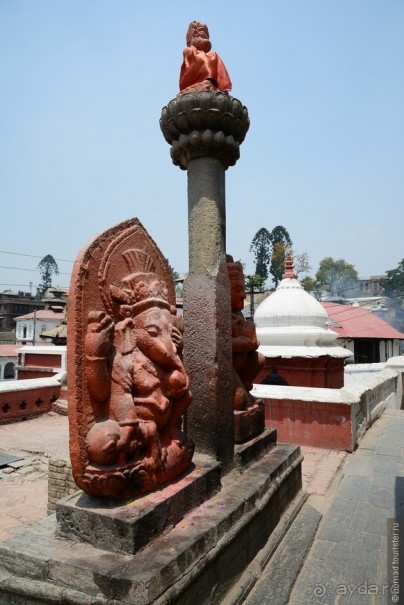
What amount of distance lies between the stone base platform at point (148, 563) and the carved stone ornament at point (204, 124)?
2878mm

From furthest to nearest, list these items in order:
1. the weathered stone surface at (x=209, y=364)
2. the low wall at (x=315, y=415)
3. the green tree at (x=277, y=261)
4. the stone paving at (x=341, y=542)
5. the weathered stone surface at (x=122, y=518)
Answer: the green tree at (x=277, y=261), the low wall at (x=315, y=415), the weathered stone surface at (x=209, y=364), the stone paving at (x=341, y=542), the weathered stone surface at (x=122, y=518)

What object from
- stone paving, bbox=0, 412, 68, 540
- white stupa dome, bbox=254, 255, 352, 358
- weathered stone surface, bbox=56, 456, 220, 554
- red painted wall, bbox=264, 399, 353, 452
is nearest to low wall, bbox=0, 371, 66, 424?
stone paving, bbox=0, 412, 68, 540

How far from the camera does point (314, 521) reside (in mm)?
3723

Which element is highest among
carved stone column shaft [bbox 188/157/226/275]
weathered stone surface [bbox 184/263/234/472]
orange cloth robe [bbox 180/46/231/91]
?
orange cloth robe [bbox 180/46/231/91]

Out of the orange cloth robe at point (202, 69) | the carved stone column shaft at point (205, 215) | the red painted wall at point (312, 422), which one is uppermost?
the orange cloth robe at point (202, 69)

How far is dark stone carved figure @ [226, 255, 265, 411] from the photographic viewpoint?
3906 mm

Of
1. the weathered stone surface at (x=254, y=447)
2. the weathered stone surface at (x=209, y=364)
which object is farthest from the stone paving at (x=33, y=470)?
the weathered stone surface at (x=209, y=364)

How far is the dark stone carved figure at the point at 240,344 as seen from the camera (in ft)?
12.8

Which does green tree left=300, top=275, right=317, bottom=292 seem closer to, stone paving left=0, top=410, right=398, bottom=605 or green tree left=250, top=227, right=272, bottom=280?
green tree left=250, top=227, right=272, bottom=280

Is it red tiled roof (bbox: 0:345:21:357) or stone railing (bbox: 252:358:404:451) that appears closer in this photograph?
stone railing (bbox: 252:358:404:451)

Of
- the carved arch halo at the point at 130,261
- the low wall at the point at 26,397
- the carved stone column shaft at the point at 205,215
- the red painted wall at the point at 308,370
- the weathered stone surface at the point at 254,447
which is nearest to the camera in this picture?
the carved arch halo at the point at 130,261

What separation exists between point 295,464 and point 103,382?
2523 millimetres

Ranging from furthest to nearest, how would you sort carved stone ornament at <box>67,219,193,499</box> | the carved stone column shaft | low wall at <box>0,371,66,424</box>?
low wall at <box>0,371,66,424</box>, the carved stone column shaft, carved stone ornament at <box>67,219,193,499</box>

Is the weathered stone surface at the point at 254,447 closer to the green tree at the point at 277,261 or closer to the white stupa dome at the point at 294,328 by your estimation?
the white stupa dome at the point at 294,328
